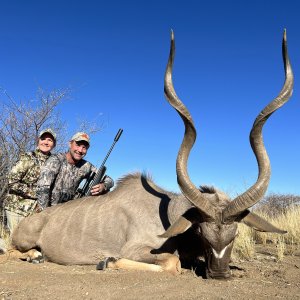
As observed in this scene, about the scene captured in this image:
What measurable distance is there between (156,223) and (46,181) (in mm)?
1970

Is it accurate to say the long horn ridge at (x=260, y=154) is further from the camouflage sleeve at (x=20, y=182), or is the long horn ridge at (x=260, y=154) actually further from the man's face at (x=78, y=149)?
the camouflage sleeve at (x=20, y=182)

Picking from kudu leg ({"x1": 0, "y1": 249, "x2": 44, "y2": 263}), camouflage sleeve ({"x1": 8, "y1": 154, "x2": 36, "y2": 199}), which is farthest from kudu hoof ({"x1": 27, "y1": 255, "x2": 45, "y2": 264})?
camouflage sleeve ({"x1": 8, "y1": 154, "x2": 36, "y2": 199})

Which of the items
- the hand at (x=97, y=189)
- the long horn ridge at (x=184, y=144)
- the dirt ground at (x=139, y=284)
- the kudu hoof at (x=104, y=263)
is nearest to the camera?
the dirt ground at (x=139, y=284)

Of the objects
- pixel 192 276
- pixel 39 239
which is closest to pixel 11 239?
pixel 39 239

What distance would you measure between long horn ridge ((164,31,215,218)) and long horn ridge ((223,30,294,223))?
0.80 ft

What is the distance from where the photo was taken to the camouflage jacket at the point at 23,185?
620 centimetres

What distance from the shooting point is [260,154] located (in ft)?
13.9

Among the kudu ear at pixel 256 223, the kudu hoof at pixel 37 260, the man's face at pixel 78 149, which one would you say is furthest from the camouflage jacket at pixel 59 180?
the kudu ear at pixel 256 223

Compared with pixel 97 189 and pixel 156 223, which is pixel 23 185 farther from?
pixel 156 223

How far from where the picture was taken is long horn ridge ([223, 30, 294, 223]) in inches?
157

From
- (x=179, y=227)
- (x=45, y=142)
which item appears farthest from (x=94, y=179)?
(x=179, y=227)

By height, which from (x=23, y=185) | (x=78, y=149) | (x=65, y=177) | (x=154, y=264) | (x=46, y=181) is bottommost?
(x=154, y=264)

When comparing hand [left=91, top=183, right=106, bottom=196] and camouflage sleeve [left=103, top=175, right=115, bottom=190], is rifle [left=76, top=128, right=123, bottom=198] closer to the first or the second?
camouflage sleeve [left=103, top=175, right=115, bottom=190]

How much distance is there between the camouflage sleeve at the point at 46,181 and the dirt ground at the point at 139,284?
4.56ft
